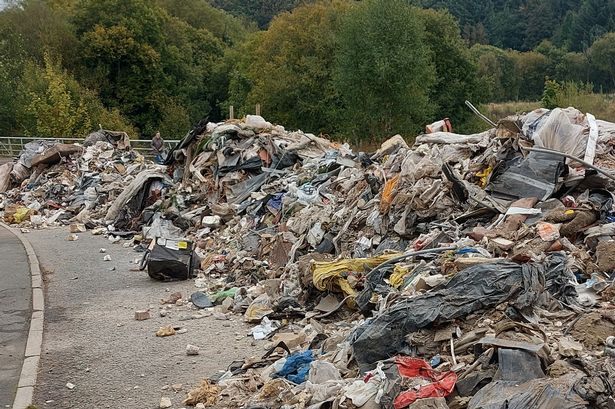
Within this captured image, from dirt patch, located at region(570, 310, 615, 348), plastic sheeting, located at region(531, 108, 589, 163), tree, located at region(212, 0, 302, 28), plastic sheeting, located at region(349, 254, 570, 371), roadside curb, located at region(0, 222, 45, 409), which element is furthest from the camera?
tree, located at region(212, 0, 302, 28)

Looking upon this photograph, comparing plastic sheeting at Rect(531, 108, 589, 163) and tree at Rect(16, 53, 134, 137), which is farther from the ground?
plastic sheeting at Rect(531, 108, 589, 163)

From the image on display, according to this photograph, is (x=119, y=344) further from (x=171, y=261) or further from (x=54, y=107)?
(x=54, y=107)

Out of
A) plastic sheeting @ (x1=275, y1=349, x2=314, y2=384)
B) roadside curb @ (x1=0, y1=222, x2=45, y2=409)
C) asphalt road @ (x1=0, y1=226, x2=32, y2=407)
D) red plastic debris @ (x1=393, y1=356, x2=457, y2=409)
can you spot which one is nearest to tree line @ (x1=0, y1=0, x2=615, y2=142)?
asphalt road @ (x1=0, y1=226, x2=32, y2=407)

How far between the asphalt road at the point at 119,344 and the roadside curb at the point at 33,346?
0.08 meters

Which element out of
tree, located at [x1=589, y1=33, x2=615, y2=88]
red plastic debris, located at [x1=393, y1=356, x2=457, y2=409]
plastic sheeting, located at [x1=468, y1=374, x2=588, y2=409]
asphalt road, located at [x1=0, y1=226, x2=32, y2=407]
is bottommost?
tree, located at [x1=589, y1=33, x2=615, y2=88]

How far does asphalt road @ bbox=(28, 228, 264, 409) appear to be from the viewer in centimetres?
637

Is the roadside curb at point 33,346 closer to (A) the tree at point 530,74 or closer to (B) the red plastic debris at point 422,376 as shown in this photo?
(B) the red plastic debris at point 422,376

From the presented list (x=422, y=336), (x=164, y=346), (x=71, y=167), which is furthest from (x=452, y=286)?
(x=71, y=167)

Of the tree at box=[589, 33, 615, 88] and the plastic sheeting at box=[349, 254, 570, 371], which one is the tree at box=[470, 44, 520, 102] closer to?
the tree at box=[589, 33, 615, 88]

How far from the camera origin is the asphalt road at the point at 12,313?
22.0 feet

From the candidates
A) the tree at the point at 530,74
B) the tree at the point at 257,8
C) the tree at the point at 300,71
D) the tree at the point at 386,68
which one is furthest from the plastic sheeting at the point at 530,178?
the tree at the point at 257,8

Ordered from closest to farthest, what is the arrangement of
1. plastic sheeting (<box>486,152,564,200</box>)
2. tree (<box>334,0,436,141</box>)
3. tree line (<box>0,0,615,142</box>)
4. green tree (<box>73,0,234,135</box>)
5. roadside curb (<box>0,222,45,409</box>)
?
roadside curb (<box>0,222,45,409</box>) → plastic sheeting (<box>486,152,564,200</box>) → tree line (<box>0,0,615,142</box>) → tree (<box>334,0,436,141</box>) → green tree (<box>73,0,234,135</box>)

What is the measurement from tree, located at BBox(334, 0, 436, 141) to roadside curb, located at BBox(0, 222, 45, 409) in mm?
34370

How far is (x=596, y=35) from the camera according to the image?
290 ft
